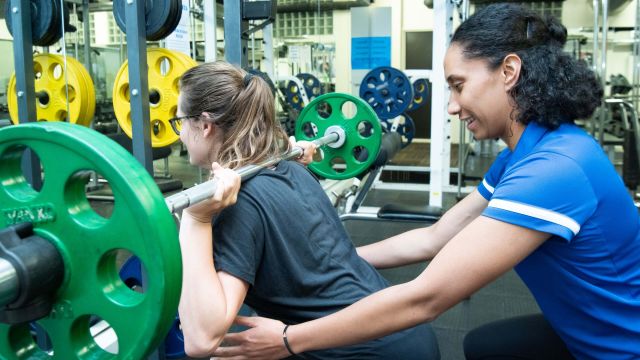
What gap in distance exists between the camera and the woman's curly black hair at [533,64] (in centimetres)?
101

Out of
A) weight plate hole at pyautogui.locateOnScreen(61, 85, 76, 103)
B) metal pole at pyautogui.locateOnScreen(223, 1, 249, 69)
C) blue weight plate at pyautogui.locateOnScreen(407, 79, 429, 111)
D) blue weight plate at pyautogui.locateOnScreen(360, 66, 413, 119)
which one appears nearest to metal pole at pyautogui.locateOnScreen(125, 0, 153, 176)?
metal pole at pyautogui.locateOnScreen(223, 1, 249, 69)

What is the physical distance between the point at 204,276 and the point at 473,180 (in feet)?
15.4

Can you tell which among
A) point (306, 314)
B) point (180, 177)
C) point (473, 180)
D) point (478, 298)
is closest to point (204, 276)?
point (306, 314)

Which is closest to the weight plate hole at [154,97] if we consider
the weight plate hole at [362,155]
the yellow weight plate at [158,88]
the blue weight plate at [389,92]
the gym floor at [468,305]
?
the yellow weight plate at [158,88]

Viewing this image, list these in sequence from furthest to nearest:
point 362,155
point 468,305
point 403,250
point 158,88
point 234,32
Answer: point 362,155, point 468,305, point 158,88, point 234,32, point 403,250

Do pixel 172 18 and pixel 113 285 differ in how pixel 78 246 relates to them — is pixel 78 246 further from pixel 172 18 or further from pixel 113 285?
pixel 172 18

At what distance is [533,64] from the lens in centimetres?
101

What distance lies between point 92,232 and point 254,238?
372mm

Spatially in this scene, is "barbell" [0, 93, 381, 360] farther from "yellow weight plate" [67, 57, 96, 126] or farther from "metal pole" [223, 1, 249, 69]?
"yellow weight plate" [67, 57, 96, 126]

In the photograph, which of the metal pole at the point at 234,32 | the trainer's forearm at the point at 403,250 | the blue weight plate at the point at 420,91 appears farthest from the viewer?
the blue weight plate at the point at 420,91

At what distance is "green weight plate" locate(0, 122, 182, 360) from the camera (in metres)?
0.64

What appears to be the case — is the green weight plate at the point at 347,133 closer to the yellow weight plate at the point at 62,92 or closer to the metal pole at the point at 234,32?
the metal pole at the point at 234,32

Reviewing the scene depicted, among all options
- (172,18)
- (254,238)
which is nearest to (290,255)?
(254,238)

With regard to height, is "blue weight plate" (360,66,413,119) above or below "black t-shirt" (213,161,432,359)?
above
